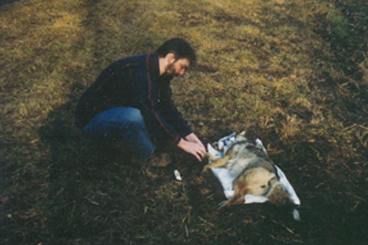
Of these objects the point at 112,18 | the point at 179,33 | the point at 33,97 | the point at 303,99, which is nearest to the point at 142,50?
the point at 179,33

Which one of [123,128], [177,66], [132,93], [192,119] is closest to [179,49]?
[177,66]

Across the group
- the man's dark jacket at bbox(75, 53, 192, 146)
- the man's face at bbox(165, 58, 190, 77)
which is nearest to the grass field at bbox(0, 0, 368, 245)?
the man's dark jacket at bbox(75, 53, 192, 146)

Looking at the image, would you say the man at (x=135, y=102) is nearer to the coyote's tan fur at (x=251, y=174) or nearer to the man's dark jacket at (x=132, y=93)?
the man's dark jacket at (x=132, y=93)

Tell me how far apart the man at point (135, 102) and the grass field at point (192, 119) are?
0.43 metres

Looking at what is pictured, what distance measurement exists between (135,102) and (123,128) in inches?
10.8

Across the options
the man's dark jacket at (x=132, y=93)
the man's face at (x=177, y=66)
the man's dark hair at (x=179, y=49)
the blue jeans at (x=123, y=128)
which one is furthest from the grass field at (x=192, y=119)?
the man's dark hair at (x=179, y=49)

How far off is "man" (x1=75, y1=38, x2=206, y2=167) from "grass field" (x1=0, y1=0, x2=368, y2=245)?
0.43 meters

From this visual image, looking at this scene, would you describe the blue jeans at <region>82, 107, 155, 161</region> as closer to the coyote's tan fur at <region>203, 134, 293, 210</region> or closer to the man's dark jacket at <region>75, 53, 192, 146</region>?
the man's dark jacket at <region>75, 53, 192, 146</region>

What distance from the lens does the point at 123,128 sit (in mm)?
2340

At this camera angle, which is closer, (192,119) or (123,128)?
(123,128)

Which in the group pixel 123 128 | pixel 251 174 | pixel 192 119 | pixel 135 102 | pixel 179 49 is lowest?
pixel 192 119

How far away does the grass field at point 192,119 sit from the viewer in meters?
2.34

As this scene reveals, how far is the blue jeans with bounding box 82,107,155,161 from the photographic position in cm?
233

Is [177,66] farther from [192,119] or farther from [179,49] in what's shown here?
[192,119]
